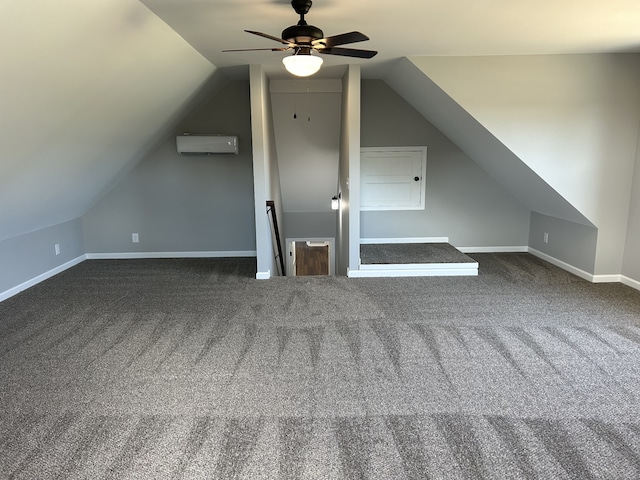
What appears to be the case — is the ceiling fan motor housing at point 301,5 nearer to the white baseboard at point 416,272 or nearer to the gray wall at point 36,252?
the white baseboard at point 416,272

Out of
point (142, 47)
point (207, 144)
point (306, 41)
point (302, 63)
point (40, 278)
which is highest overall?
point (142, 47)

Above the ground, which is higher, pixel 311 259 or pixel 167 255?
pixel 167 255

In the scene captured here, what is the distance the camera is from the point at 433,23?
311 cm

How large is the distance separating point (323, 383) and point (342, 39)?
2104mm

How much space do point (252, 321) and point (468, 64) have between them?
10.6 feet

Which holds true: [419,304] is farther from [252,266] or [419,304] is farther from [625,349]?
[252,266]

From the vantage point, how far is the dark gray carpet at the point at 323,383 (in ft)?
6.51

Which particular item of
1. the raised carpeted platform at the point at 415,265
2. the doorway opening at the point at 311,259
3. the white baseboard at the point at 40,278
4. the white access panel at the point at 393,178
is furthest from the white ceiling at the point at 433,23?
the doorway opening at the point at 311,259

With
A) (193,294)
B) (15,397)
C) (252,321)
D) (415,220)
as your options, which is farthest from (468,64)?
→ (15,397)

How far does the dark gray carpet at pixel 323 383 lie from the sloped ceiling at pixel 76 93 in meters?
1.17

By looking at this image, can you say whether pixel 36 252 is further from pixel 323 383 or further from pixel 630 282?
pixel 630 282

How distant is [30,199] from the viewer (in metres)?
3.82

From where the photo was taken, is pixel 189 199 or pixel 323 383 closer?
pixel 323 383

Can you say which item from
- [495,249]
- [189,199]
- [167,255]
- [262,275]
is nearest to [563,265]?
[495,249]
